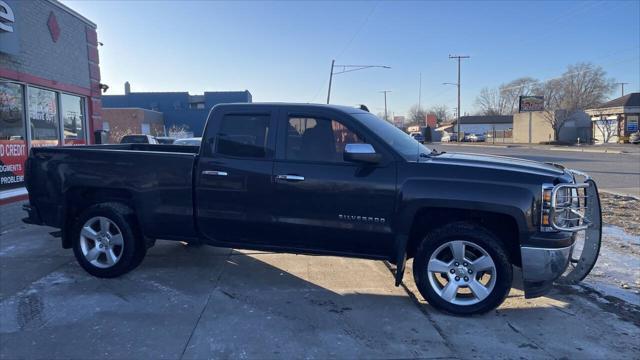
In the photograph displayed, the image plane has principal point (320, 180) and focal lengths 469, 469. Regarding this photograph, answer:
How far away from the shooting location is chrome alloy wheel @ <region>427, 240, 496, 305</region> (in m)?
4.31

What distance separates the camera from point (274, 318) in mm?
4285

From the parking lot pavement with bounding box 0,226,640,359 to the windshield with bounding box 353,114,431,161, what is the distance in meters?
1.48

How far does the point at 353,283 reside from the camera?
206 inches

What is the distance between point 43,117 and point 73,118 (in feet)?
4.63

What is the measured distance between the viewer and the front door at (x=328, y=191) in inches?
176

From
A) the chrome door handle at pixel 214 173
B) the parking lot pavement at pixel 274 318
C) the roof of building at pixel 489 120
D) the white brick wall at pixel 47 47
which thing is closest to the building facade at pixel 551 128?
the roof of building at pixel 489 120

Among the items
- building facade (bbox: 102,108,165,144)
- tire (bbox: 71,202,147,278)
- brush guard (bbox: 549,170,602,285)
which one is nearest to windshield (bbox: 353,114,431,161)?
brush guard (bbox: 549,170,602,285)

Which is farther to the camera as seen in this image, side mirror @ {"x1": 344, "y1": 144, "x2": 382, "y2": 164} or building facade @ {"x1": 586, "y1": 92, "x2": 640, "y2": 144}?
building facade @ {"x1": 586, "y1": 92, "x2": 640, "y2": 144}

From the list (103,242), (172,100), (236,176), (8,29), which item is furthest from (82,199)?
(172,100)

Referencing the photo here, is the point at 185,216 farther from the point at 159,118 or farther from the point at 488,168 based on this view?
the point at 159,118

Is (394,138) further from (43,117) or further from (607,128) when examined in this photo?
(607,128)

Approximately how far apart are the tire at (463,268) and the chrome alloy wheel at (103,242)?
11.0 feet

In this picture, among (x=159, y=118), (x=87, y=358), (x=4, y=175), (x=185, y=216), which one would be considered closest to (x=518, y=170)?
(x=185, y=216)

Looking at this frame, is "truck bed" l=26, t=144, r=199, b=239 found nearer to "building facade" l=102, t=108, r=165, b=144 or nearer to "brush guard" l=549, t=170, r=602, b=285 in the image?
"brush guard" l=549, t=170, r=602, b=285
